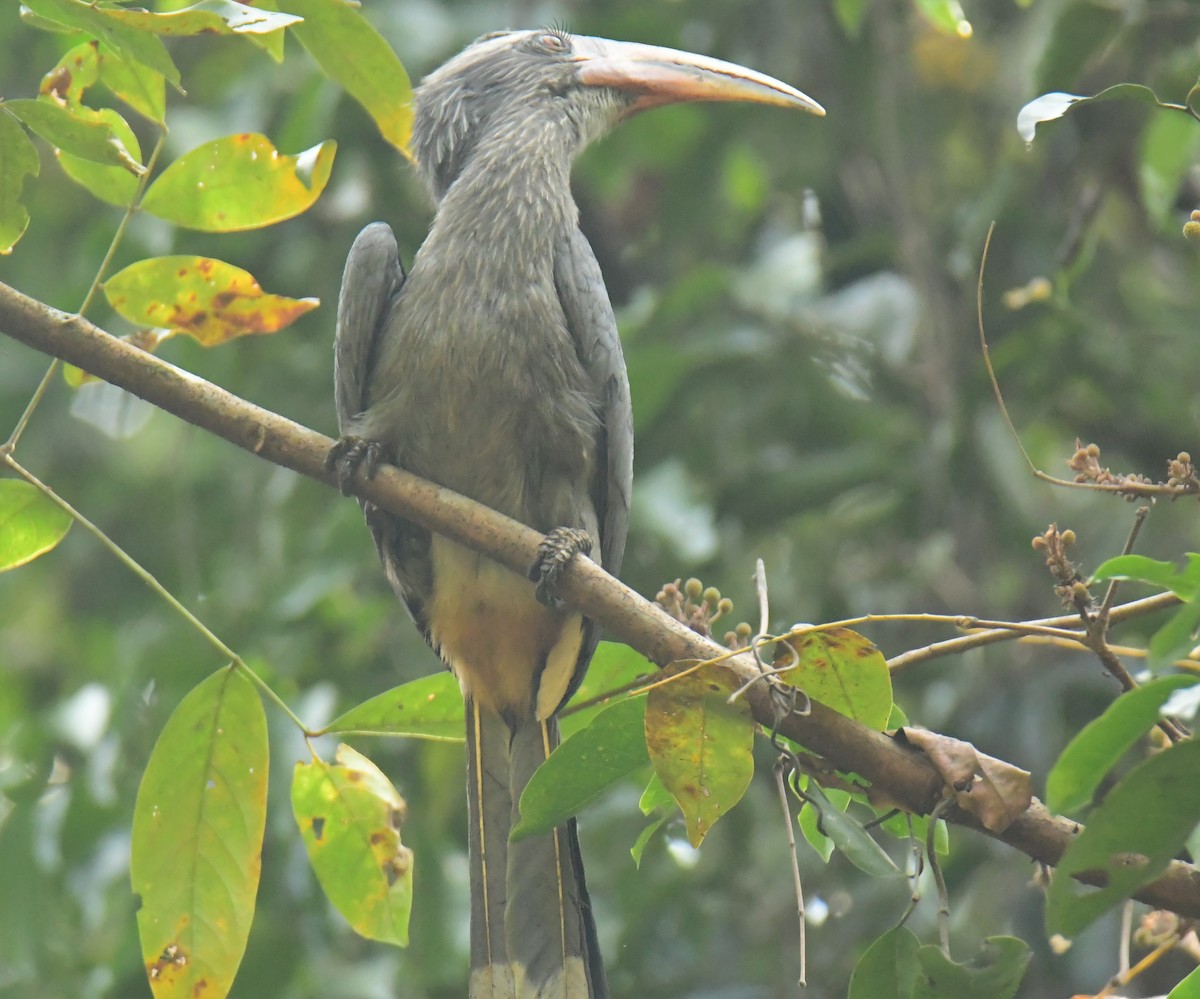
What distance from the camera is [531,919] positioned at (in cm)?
249

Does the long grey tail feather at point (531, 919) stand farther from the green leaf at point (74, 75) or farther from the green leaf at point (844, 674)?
the green leaf at point (74, 75)

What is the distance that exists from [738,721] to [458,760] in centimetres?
236

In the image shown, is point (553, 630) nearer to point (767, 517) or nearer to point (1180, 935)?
point (767, 517)

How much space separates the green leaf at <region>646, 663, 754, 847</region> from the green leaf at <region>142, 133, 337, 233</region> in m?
1.00

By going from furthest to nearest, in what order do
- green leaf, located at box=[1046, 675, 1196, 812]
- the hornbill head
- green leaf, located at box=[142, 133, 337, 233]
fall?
the hornbill head → green leaf, located at box=[142, 133, 337, 233] → green leaf, located at box=[1046, 675, 1196, 812]

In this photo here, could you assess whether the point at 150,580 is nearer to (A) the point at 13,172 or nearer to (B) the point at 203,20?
(A) the point at 13,172

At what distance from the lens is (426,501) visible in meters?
2.36

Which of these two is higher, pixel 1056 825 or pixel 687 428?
pixel 1056 825

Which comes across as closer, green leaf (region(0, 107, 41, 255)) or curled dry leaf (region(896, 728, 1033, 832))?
curled dry leaf (region(896, 728, 1033, 832))

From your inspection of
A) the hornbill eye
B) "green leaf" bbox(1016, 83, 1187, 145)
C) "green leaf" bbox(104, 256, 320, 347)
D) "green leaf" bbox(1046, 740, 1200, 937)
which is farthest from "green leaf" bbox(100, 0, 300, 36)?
the hornbill eye

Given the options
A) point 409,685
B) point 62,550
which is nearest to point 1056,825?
point 409,685

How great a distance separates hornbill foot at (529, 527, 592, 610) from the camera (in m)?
2.29

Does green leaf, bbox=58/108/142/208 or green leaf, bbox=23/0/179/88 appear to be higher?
green leaf, bbox=23/0/179/88

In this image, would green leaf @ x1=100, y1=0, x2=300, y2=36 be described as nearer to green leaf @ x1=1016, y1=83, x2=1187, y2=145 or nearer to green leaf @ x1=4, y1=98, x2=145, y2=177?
green leaf @ x1=4, y1=98, x2=145, y2=177
